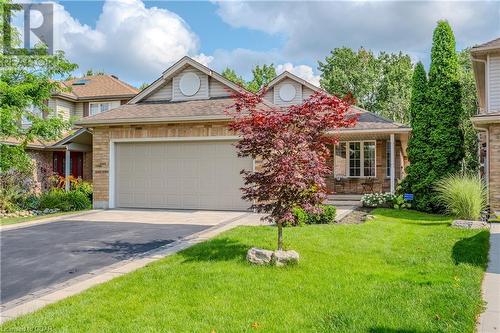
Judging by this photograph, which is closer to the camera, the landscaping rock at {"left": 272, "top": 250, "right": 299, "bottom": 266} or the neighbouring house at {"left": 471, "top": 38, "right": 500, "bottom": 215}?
the landscaping rock at {"left": 272, "top": 250, "right": 299, "bottom": 266}

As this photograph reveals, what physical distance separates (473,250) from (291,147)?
13.5 feet

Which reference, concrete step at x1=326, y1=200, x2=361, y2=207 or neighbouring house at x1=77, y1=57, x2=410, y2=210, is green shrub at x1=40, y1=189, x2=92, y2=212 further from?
concrete step at x1=326, y1=200, x2=361, y2=207

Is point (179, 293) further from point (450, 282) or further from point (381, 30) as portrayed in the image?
point (381, 30)

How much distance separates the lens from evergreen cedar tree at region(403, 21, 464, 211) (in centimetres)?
1413

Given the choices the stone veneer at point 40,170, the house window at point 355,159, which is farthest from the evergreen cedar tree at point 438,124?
the stone veneer at point 40,170

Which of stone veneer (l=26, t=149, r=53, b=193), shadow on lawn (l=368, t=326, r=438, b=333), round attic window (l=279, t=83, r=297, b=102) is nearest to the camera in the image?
shadow on lawn (l=368, t=326, r=438, b=333)

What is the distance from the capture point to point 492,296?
4848 millimetres

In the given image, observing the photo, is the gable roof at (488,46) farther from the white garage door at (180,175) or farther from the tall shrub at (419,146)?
the white garage door at (180,175)

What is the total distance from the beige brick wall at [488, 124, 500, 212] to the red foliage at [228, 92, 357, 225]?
8.21 metres

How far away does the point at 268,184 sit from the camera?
6.49 metres

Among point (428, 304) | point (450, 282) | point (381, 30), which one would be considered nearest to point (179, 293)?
point (428, 304)

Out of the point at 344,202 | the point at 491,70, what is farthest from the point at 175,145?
the point at 491,70

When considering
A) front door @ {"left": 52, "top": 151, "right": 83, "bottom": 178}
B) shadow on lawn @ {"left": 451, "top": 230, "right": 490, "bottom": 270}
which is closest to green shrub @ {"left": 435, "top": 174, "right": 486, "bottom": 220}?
shadow on lawn @ {"left": 451, "top": 230, "right": 490, "bottom": 270}

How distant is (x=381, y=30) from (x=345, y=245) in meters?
9.32
